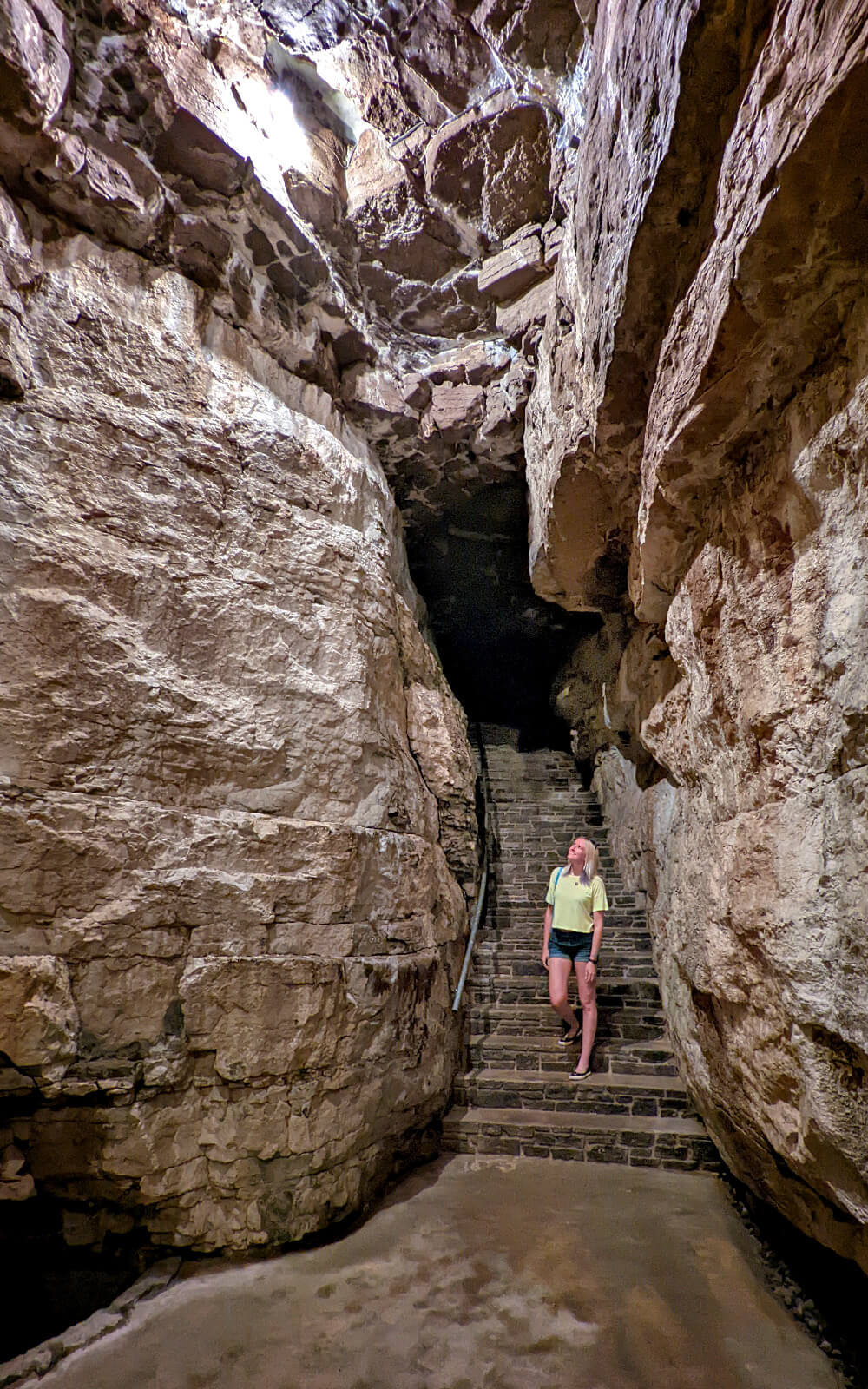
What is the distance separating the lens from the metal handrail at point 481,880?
4.79 metres

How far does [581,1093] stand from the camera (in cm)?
407

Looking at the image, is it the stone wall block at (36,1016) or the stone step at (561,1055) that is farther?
the stone step at (561,1055)

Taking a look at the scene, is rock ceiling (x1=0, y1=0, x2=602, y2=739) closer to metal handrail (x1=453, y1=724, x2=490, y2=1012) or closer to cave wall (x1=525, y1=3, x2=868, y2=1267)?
cave wall (x1=525, y1=3, x2=868, y2=1267)

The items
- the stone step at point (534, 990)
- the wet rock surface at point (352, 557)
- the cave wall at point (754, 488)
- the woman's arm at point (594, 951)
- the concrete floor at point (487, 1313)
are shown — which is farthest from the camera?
the stone step at point (534, 990)

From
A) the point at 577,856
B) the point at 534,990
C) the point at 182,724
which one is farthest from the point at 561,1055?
the point at 182,724

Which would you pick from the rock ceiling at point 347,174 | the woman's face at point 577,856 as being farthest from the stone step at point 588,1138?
the rock ceiling at point 347,174

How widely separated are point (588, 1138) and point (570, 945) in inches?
46.1

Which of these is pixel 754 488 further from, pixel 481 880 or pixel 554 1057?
pixel 481 880

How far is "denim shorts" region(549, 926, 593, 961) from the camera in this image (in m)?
4.43

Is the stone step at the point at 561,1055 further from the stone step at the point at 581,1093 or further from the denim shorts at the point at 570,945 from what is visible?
the denim shorts at the point at 570,945

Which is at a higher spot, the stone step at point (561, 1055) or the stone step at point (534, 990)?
the stone step at point (534, 990)

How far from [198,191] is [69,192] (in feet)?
2.88

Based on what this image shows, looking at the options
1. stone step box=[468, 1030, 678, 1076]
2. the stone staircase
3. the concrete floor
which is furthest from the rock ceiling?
stone step box=[468, 1030, 678, 1076]

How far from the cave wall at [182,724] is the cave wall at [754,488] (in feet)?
6.10
